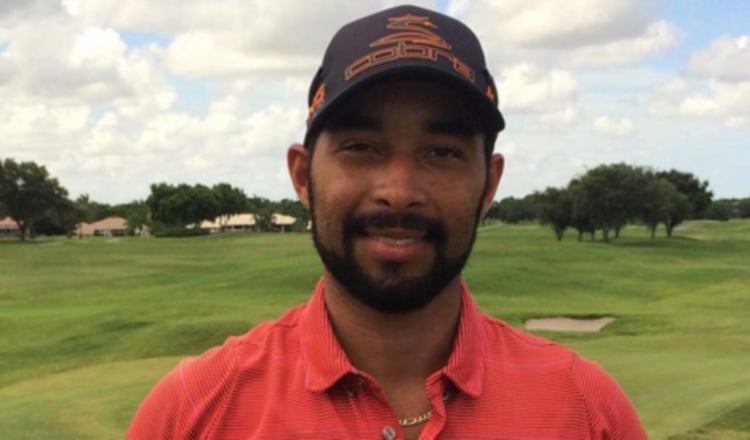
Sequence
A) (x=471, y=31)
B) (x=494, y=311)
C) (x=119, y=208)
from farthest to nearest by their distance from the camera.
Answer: (x=119, y=208) < (x=494, y=311) < (x=471, y=31)

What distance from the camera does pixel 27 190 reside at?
300 feet

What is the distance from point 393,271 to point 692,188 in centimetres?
8737

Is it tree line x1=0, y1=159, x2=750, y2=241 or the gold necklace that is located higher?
tree line x1=0, y1=159, x2=750, y2=241

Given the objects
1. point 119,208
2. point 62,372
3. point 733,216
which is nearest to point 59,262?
point 62,372

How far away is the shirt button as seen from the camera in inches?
96.4

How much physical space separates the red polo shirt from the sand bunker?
2049 cm

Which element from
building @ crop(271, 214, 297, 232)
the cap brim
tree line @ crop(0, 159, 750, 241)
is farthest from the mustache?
building @ crop(271, 214, 297, 232)

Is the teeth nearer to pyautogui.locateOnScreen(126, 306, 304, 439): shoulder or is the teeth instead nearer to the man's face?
the man's face

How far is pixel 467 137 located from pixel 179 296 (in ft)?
99.5

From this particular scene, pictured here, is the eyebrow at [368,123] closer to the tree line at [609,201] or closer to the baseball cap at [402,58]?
the baseball cap at [402,58]

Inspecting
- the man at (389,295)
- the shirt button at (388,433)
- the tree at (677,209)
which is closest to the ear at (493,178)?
the man at (389,295)

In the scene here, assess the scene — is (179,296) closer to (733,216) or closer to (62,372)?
(62,372)

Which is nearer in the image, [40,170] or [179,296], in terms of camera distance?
[179,296]

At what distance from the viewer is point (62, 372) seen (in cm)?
1769
